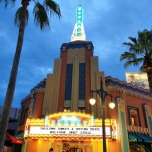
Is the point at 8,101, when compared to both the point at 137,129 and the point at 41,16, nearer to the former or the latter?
the point at 41,16

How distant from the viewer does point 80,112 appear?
17.1 m

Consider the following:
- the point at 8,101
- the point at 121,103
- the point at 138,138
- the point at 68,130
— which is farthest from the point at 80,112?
the point at 8,101

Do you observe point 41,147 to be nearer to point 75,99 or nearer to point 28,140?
point 28,140

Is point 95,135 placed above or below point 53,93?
below

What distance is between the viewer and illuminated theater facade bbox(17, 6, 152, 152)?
53.8ft

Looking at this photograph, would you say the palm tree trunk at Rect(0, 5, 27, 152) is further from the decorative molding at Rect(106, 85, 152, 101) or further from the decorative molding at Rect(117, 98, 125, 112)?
the decorative molding at Rect(117, 98, 125, 112)

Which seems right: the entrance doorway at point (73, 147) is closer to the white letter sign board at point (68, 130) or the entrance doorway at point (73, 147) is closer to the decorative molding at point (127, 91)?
the white letter sign board at point (68, 130)

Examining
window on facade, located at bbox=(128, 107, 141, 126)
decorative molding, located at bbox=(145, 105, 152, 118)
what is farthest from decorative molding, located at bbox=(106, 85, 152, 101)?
window on facade, located at bbox=(128, 107, 141, 126)

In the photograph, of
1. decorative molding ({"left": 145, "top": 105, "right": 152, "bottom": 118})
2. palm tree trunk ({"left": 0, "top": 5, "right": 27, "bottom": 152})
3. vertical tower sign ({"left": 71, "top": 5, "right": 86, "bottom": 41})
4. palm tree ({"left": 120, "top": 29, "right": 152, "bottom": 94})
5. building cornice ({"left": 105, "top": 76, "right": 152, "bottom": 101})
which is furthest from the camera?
vertical tower sign ({"left": 71, "top": 5, "right": 86, "bottom": 41})

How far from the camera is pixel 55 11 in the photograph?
460 inches

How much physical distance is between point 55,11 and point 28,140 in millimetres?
12589

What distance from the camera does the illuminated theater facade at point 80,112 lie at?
16.4 meters

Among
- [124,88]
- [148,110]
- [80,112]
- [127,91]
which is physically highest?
[124,88]

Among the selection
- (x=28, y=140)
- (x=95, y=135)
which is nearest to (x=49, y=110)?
(x=28, y=140)
